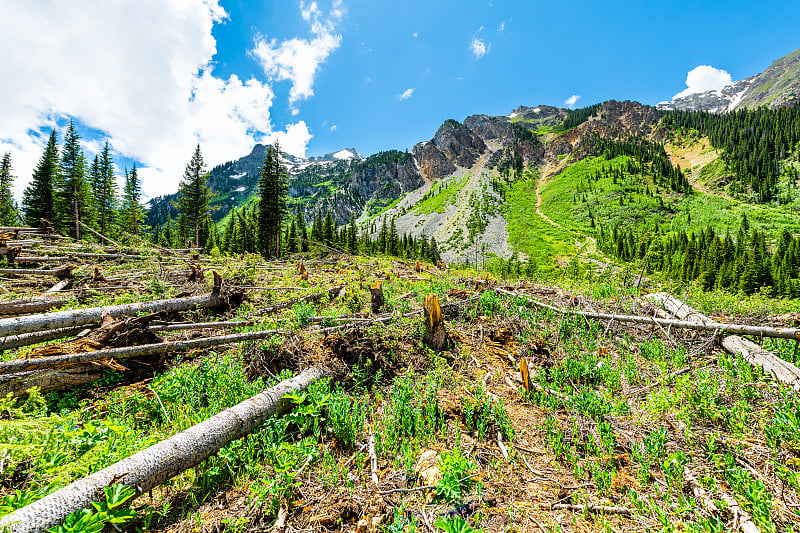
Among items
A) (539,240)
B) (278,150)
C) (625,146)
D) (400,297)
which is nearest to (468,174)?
(625,146)

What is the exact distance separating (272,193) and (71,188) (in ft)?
76.9

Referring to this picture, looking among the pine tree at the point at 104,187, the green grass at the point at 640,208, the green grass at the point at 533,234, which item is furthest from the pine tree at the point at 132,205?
the green grass at the point at 640,208

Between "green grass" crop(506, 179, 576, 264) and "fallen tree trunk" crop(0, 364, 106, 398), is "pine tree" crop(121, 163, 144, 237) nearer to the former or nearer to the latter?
"fallen tree trunk" crop(0, 364, 106, 398)

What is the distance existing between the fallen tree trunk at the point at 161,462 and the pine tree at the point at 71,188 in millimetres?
43536

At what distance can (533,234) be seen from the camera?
90438 millimetres

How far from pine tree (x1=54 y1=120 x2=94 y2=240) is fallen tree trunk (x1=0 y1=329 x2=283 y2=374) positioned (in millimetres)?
40558

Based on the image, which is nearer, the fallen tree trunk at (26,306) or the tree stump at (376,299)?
the fallen tree trunk at (26,306)

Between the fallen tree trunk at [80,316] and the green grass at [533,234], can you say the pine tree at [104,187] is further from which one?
the green grass at [533,234]

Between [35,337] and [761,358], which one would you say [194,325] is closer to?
[35,337]

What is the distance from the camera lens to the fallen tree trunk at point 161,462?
215 centimetres

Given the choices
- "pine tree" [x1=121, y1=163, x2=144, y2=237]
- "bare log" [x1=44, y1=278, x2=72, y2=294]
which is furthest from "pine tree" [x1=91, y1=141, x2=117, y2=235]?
"bare log" [x1=44, y1=278, x2=72, y2=294]

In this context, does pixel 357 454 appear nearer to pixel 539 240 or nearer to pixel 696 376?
pixel 696 376

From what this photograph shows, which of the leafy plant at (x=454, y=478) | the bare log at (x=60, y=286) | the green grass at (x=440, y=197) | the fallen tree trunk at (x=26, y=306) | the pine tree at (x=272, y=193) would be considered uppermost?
the green grass at (x=440, y=197)

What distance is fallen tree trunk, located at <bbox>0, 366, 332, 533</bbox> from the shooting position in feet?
7.05
